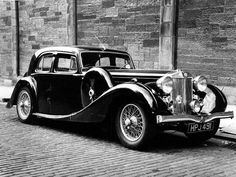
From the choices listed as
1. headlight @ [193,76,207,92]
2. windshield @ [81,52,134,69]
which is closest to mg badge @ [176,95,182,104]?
headlight @ [193,76,207,92]

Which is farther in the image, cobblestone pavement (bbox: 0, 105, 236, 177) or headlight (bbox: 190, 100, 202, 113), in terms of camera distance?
headlight (bbox: 190, 100, 202, 113)

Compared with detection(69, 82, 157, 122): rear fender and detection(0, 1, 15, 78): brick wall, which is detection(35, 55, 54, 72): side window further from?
detection(0, 1, 15, 78): brick wall

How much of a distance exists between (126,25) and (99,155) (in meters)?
7.31

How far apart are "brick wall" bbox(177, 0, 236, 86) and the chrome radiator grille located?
4064mm

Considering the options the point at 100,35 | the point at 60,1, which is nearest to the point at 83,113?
the point at 100,35

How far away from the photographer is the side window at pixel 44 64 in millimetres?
7312

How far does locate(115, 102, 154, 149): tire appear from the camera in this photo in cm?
525

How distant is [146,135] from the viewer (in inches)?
206

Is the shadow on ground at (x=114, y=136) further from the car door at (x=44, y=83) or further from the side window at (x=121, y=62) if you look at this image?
the side window at (x=121, y=62)

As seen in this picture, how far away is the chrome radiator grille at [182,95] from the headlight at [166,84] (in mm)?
111

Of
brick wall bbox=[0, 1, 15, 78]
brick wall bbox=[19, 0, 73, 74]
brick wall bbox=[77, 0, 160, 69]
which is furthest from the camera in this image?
brick wall bbox=[0, 1, 15, 78]

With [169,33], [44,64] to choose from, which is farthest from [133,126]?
[169,33]

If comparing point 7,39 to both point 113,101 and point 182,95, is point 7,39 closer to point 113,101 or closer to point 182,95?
point 113,101

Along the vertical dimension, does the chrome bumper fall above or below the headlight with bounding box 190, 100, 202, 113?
below
